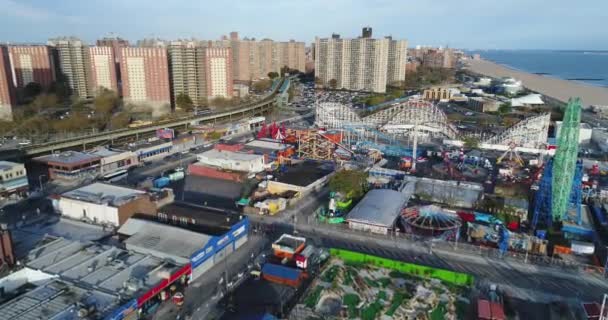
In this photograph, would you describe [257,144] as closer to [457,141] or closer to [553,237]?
[457,141]

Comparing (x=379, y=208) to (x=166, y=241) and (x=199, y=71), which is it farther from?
(x=199, y=71)

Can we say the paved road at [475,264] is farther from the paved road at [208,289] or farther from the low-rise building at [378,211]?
the paved road at [208,289]

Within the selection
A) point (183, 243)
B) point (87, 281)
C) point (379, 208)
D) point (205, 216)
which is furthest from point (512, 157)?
point (87, 281)

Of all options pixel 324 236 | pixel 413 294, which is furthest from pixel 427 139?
pixel 413 294

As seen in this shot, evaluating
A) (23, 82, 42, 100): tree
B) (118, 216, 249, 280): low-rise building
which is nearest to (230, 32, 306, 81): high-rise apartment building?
(23, 82, 42, 100): tree

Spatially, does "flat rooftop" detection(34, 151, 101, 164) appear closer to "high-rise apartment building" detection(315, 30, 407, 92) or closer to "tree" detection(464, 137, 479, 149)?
"tree" detection(464, 137, 479, 149)
